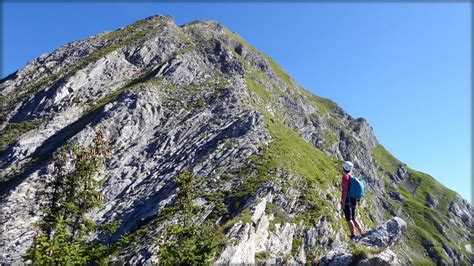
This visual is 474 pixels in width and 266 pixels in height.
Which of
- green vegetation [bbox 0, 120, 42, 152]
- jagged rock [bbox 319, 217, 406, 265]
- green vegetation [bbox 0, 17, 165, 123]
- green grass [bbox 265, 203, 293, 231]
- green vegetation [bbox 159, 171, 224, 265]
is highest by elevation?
green vegetation [bbox 0, 17, 165, 123]

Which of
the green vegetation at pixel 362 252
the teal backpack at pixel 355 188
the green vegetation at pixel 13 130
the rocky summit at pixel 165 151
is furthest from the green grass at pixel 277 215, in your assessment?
the green vegetation at pixel 13 130

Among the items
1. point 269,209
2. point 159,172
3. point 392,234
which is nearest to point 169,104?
point 159,172

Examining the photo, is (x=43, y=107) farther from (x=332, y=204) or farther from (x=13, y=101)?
(x=332, y=204)

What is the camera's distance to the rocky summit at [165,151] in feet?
249

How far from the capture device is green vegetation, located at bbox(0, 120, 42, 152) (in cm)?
10925

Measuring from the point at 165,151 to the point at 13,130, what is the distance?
4865 cm

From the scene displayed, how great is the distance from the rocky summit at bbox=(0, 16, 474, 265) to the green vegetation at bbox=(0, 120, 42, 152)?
442 mm

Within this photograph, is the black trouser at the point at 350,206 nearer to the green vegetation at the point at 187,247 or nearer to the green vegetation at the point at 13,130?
the green vegetation at the point at 187,247

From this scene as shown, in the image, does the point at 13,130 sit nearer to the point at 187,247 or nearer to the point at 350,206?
the point at 187,247

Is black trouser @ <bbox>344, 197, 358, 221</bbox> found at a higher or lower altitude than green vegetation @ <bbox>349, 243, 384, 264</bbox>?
higher

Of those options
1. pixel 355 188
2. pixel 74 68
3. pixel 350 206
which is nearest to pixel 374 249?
pixel 350 206

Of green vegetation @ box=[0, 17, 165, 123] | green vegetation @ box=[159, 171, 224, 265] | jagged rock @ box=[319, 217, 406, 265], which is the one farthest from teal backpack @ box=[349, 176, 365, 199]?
green vegetation @ box=[0, 17, 165, 123]

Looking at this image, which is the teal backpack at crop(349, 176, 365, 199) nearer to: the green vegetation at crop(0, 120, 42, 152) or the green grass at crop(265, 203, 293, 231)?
the green grass at crop(265, 203, 293, 231)

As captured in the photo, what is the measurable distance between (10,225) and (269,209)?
168ft
